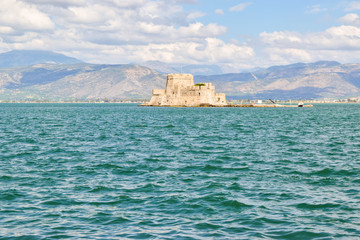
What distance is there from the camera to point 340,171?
25.0m

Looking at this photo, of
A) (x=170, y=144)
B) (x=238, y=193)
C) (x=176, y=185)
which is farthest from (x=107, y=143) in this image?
(x=238, y=193)

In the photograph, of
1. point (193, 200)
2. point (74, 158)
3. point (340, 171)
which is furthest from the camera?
point (74, 158)

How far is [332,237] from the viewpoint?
1361cm

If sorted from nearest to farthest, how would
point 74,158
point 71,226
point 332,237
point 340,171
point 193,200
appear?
point 332,237 → point 71,226 → point 193,200 → point 340,171 → point 74,158

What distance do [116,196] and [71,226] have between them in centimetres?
428

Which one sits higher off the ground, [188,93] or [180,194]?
[188,93]

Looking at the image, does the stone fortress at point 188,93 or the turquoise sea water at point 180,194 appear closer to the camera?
the turquoise sea water at point 180,194

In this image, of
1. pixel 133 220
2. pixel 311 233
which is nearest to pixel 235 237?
pixel 311 233

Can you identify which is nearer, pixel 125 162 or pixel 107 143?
pixel 125 162

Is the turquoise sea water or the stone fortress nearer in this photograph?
the turquoise sea water

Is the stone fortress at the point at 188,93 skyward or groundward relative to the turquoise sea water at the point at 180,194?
skyward

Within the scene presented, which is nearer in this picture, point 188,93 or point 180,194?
point 180,194

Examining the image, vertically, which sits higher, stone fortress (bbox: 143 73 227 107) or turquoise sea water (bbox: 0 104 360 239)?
stone fortress (bbox: 143 73 227 107)

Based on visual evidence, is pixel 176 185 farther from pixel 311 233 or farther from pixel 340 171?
pixel 340 171
